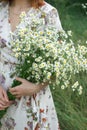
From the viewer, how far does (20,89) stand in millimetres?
2410

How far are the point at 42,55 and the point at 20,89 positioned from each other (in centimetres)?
24

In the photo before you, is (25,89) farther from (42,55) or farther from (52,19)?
(52,19)

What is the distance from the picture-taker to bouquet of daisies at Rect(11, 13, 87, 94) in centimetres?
228

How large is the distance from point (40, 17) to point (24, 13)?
16 centimetres

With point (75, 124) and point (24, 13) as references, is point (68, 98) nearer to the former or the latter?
point (75, 124)

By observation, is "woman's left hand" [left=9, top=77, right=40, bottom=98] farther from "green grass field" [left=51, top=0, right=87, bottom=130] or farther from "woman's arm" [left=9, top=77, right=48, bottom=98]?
"green grass field" [left=51, top=0, right=87, bottom=130]


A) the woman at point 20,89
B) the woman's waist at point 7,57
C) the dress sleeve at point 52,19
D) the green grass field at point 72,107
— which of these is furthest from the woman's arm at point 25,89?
the green grass field at point 72,107

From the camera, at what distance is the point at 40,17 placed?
8.19 ft

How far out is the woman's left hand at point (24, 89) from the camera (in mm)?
2393

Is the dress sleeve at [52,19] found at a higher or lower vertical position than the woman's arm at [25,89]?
higher

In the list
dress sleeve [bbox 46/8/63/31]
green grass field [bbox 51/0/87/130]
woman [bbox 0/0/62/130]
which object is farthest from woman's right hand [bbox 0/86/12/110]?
green grass field [bbox 51/0/87/130]

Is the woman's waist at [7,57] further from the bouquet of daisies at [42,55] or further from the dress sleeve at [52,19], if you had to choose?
the dress sleeve at [52,19]

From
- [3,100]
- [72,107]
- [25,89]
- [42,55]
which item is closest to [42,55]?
[42,55]

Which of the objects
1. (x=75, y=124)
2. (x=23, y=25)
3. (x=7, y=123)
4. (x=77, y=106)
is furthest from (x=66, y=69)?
(x=77, y=106)
